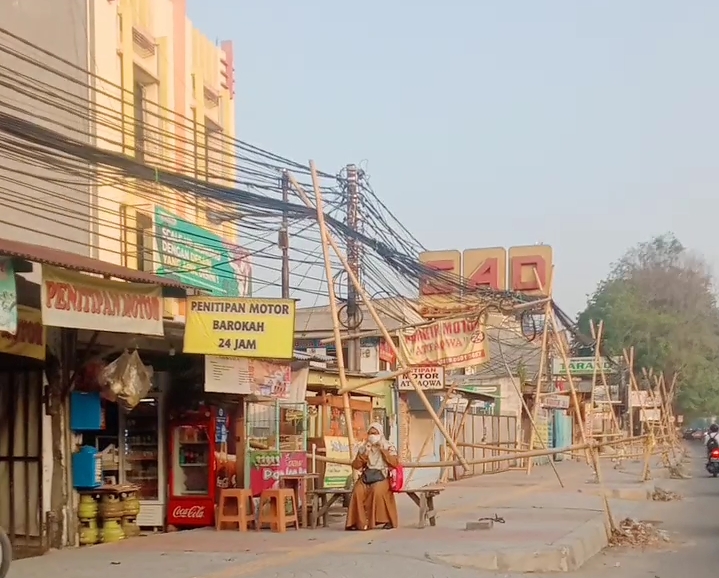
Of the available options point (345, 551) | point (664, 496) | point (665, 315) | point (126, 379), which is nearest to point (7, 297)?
point (126, 379)

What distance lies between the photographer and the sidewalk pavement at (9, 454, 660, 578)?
11203 millimetres

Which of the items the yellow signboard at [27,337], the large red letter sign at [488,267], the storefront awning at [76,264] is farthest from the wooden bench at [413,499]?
the large red letter sign at [488,267]

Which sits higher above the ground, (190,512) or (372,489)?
(372,489)

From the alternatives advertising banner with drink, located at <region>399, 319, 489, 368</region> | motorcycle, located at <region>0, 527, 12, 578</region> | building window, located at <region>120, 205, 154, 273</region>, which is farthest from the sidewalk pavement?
building window, located at <region>120, 205, 154, 273</region>

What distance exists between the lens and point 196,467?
15766mm

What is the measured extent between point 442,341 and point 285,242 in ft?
11.8

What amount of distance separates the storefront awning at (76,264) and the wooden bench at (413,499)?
15.0 feet

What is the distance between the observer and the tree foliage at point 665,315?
59.6 meters

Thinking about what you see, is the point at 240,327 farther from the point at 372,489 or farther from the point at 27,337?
the point at 372,489

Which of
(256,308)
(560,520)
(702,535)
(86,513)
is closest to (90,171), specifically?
(256,308)

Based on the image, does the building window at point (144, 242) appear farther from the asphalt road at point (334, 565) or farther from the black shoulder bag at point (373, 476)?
the asphalt road at point (334, 565)

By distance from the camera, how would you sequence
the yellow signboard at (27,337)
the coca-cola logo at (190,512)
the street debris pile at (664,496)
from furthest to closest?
the street debris pile at (664,496), the coca-cola logo at (190,512), the yellow signboard at (27,337)

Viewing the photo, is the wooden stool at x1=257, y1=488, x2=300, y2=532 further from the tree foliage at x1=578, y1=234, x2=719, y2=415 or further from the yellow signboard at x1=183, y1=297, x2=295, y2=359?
the tree foliage at x1=578, y1=234, x2=719, y2=415

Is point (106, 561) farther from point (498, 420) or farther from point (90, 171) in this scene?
point (498, 420)
